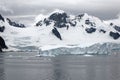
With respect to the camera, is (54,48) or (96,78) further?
(54,48)

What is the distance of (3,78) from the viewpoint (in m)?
101

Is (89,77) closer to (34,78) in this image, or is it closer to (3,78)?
(34,78)

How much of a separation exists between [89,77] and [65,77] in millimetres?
6523

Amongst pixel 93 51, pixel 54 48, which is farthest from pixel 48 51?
pixel 93 51

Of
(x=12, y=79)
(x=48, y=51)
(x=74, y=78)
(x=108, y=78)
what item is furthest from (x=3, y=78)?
(x=48, y=51)

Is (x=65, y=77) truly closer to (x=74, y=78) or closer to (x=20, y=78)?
(x=74, y=78)

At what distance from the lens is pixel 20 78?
102812 millimetres

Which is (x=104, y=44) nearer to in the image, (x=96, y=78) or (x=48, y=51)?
(x=48, y=51)

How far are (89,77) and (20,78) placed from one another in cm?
1866

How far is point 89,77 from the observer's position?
4139 inches

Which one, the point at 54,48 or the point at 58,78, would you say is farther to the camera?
the point at 54,48

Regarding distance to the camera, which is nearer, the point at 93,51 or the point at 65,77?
the point at 65,77

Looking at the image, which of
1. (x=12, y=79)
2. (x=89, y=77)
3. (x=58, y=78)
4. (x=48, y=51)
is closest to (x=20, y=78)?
(x=12, y=79)

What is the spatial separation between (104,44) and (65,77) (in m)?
91.9
